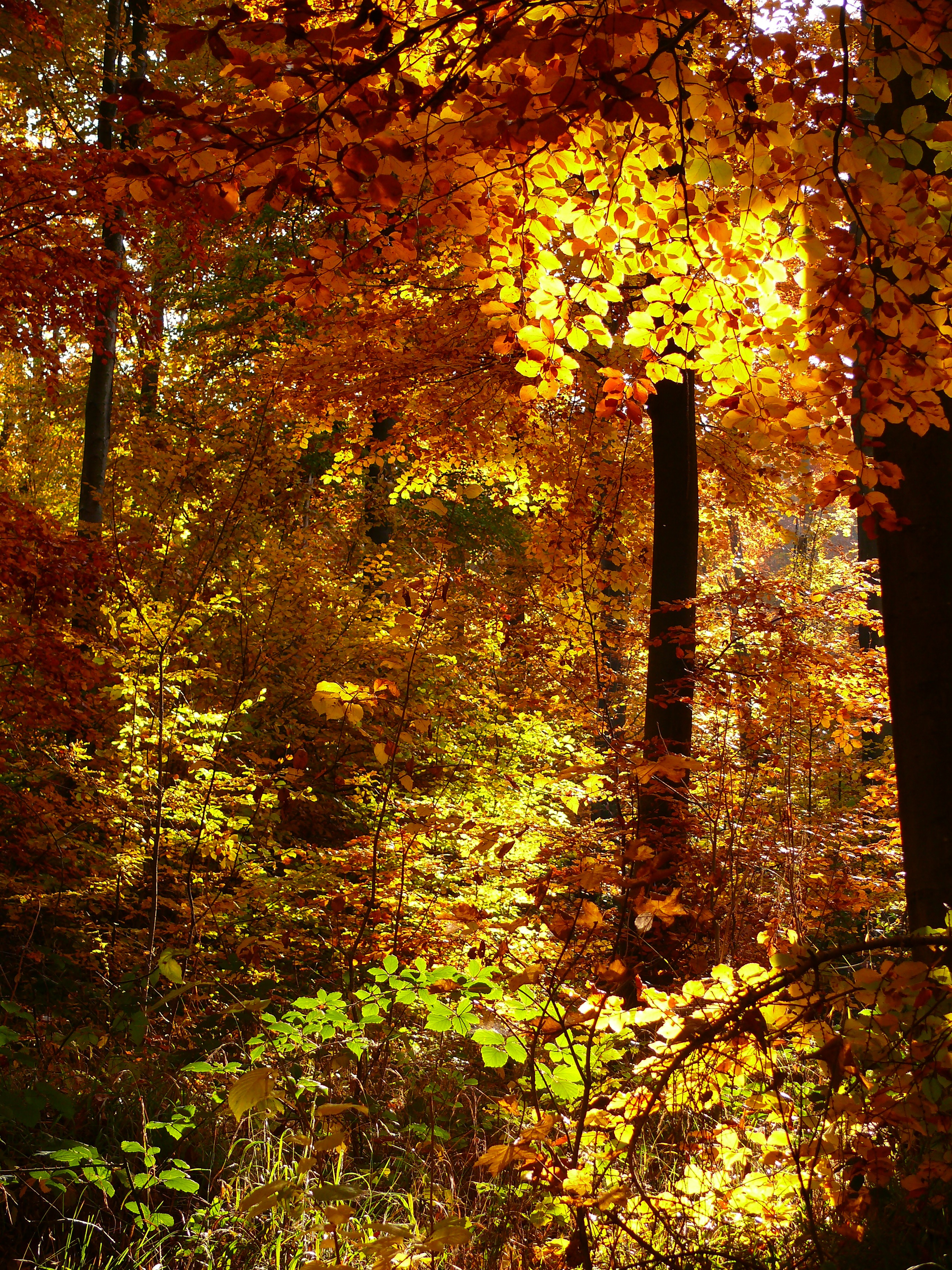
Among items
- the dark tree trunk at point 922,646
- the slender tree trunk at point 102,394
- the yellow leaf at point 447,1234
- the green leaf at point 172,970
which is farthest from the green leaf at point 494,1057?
the slender tree trunk at point 102,394

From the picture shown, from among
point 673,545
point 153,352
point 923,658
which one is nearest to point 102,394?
point 153,352

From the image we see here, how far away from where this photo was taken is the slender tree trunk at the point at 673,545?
19.5 feet

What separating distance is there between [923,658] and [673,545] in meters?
3.31

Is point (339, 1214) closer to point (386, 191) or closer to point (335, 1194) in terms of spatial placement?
point (335, 1194)

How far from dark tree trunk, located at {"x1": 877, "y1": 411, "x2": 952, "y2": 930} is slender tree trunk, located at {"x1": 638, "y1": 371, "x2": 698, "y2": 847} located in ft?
9.19

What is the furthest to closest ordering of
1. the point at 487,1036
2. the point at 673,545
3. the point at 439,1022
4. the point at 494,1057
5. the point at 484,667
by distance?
the point at 484,667 → the point at 673,545 → the point at 439,1022 → the point at 494,1057 → the point at 487,1036

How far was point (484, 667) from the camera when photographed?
934cm

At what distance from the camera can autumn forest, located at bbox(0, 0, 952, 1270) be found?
2.21 metres

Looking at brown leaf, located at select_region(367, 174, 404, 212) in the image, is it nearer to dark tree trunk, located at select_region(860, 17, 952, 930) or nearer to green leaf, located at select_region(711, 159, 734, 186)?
green leaf, located at select_region(711, 159, 734, 186)

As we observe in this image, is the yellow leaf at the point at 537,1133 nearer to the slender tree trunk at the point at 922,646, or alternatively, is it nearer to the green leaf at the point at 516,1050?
the green leaf at the point at 516,1050

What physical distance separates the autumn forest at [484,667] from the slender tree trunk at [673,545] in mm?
36

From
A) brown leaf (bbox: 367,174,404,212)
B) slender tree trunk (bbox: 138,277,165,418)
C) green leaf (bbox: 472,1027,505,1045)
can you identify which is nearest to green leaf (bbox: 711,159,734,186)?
brown leaf (bbox: 367,174,404,212)

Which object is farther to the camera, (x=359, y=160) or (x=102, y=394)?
(x=102, y=394)

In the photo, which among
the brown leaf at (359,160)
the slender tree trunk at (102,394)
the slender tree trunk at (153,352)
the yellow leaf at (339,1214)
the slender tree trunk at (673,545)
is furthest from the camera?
the slender tree trunk at (102,394)
